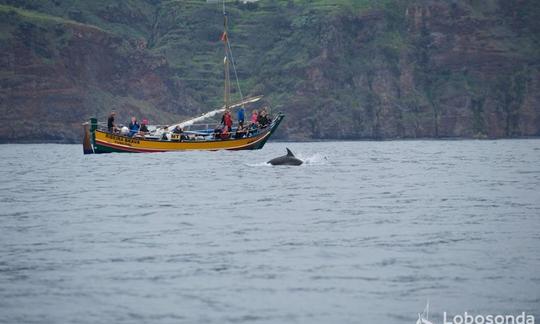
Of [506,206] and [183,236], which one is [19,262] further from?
[506,206]

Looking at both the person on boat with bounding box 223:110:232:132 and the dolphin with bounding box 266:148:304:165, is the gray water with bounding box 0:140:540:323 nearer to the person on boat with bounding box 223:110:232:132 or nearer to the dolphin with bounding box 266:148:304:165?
the dolphin with bounding box 266:148:304:165

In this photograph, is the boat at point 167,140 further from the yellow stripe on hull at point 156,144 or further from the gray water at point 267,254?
the gray water at point 267,254

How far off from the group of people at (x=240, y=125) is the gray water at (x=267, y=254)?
50.7 metres

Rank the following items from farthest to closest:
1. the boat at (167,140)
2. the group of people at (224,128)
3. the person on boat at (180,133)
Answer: the person on boat at (180,133) → the group of people at (224,128) → the boat at (167,140)

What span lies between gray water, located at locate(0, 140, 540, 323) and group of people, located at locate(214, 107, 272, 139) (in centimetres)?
5072

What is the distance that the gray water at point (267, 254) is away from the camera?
64.5 ft

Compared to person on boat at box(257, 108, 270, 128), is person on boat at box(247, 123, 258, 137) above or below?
below

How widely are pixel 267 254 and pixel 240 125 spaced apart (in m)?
76.1

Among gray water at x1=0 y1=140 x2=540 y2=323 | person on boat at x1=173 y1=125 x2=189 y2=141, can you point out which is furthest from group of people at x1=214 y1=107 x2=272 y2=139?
gray water at x1=0 y1=140 x2=540 y2=323

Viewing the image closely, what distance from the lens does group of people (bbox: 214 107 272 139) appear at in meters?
98.7

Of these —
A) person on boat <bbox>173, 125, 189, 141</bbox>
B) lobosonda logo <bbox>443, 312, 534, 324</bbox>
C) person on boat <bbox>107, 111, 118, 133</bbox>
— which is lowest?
lobosonda logo <bbox>443, 312, 534, 324</bbox>

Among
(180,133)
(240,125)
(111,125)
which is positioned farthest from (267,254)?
(240,125)

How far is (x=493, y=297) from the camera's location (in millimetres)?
20188

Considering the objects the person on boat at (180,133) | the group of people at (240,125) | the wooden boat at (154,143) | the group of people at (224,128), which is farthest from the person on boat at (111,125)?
the group of people at (240,125)
